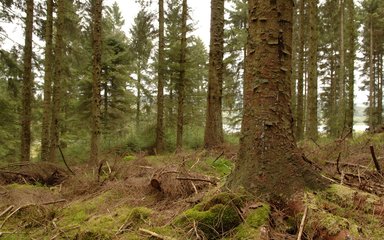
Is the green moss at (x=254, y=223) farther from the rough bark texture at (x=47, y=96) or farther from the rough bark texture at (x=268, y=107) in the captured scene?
the rough bark texture at (x=47, y=96)

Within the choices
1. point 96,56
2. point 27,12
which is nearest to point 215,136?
point 96,56

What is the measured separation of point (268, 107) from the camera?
12.1 feet

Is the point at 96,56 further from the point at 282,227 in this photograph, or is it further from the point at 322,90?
the point at 322,90

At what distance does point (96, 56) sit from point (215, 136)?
4130 millimetres

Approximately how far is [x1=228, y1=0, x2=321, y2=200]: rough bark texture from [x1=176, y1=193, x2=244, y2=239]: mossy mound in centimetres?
37

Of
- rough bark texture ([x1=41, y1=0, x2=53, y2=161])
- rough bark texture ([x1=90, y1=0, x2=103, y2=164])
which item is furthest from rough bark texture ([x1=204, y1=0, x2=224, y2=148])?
rough bark texture ([x1=41, y1=0, x2=53, y2=161])

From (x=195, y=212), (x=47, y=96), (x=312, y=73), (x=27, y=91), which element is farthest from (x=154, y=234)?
(x=312, y=73)

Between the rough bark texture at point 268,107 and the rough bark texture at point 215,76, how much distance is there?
6.06 metres

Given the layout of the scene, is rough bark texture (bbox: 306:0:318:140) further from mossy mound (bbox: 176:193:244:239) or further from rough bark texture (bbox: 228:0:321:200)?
mossy mound (bbox: 176:193:244:239)

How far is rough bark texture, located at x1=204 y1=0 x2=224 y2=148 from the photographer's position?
32.2 ft

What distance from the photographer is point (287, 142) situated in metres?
3.69

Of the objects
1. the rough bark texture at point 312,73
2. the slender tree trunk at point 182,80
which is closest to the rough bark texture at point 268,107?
the rough bark texture at point 312,73

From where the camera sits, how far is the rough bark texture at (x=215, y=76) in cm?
983

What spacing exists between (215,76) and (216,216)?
285 inches
